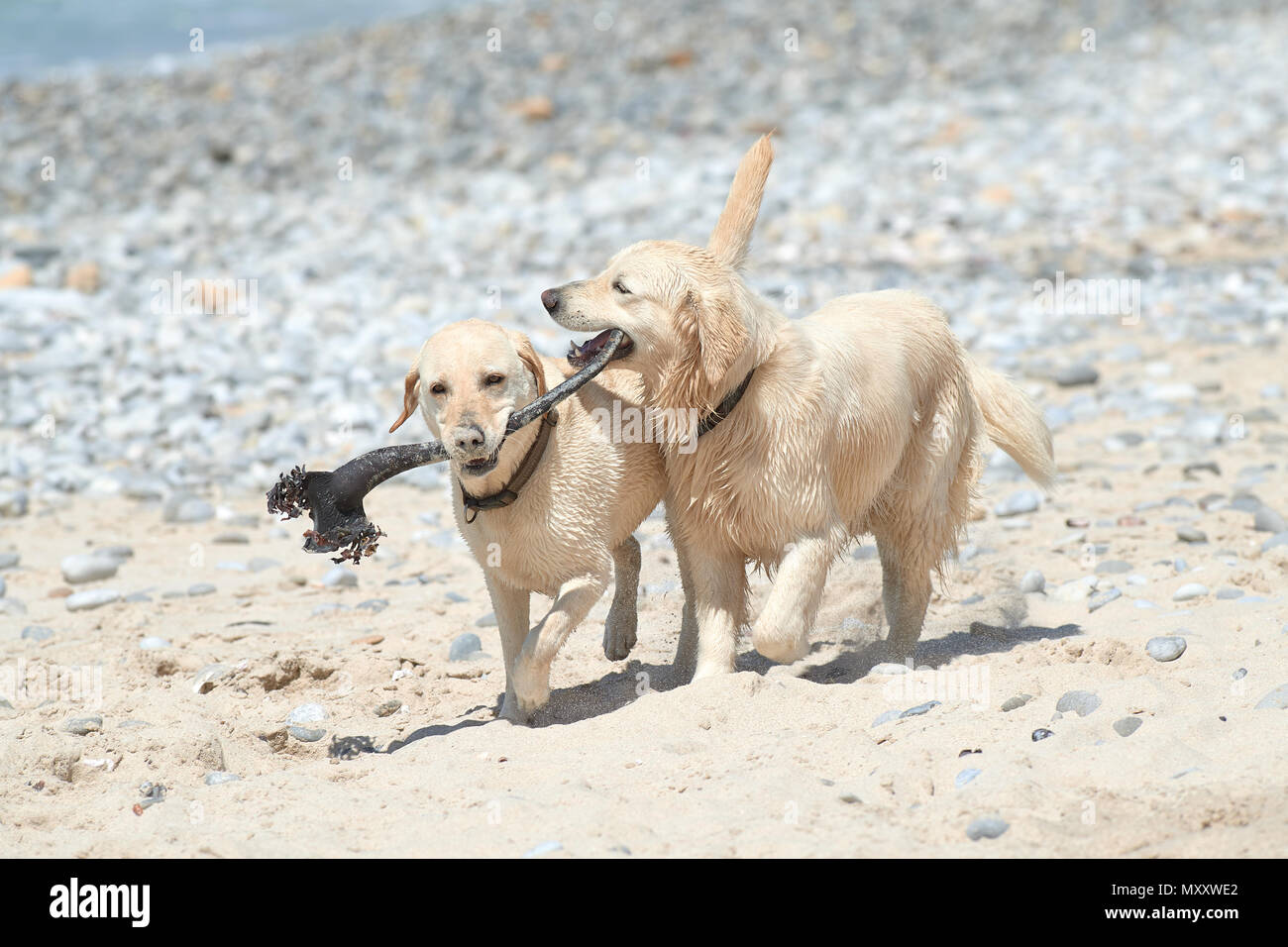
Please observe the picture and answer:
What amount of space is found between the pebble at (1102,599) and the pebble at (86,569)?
4.98 metres

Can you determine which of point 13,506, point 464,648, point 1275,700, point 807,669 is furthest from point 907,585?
point 13,506

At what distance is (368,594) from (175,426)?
3443mm

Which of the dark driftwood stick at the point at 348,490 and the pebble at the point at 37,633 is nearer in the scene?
the dark driftwood stick at the point at 348,490

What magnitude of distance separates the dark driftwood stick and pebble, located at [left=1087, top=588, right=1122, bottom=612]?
103 inches

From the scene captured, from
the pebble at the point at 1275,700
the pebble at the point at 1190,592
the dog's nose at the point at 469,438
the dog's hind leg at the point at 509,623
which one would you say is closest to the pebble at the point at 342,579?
the dog's hind leg at the point at 509,623

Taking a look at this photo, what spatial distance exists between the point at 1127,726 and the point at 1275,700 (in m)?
0.48

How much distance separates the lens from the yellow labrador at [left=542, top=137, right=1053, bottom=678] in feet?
15.0

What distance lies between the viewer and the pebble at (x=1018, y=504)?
7.47 m

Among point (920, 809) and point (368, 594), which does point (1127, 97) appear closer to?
point (368, 594)

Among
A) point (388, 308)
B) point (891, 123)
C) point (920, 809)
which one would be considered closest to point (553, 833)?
point (920, 809)

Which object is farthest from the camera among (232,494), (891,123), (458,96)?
(458,96)

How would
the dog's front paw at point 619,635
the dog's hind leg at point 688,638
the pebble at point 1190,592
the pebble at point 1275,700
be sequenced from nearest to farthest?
the pebble at point 1275,700 < the dog's hind leg at point 688,638 < the dog's front paw at point 619,635 < the pebble at point 1190,592

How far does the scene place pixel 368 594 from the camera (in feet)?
22.2

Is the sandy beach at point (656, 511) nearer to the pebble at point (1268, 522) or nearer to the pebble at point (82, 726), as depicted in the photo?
the pebble at point (82, 726)
